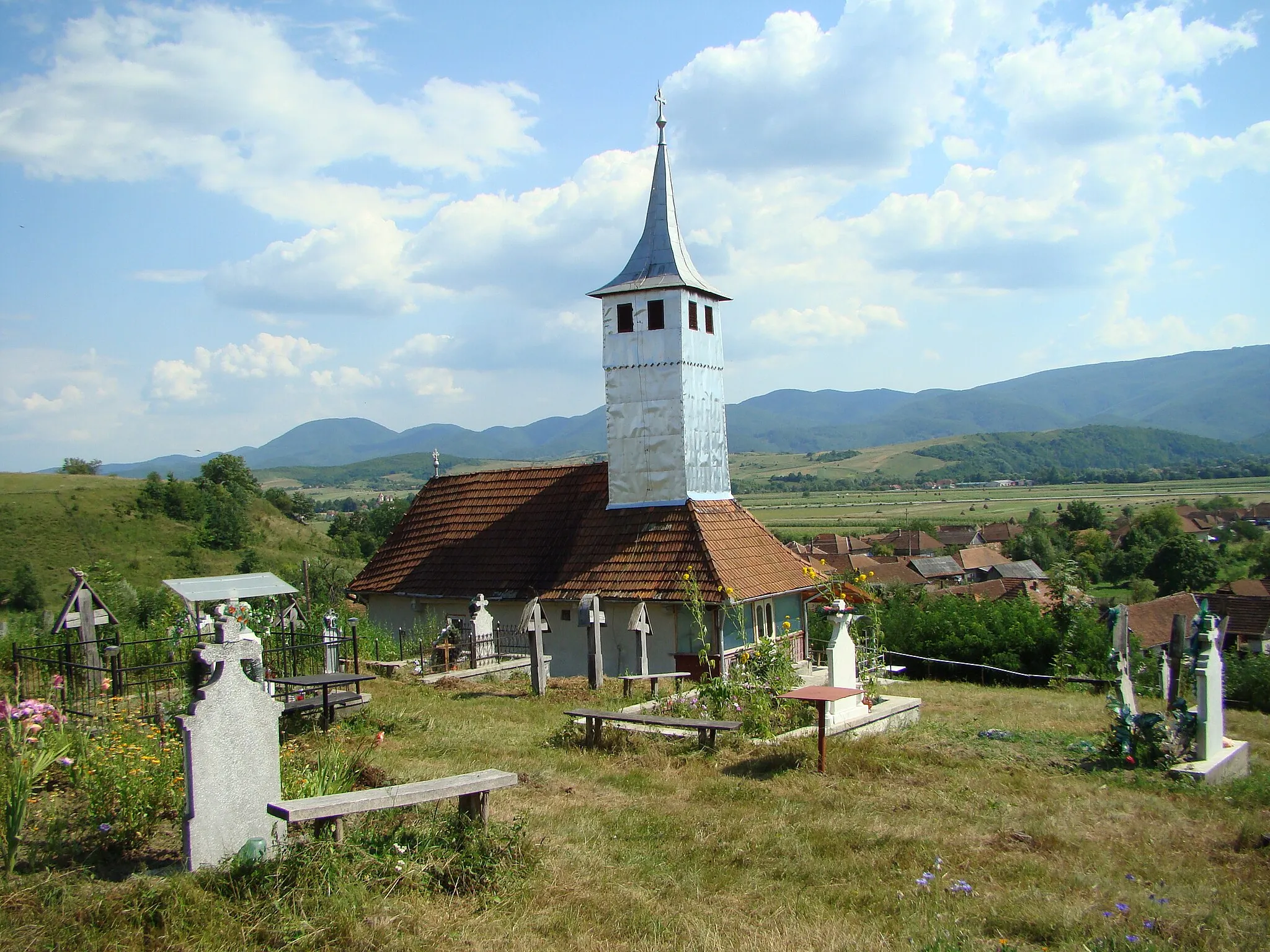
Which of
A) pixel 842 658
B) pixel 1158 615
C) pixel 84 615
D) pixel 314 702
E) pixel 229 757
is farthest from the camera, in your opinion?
pixel 1158 615

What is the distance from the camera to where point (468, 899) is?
21.8 feet

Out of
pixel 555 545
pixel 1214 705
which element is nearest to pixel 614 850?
pixel 1214 705

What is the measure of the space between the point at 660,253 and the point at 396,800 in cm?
2011

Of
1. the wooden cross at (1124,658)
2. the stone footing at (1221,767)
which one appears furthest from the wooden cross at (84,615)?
the stone footing at (1221,767)

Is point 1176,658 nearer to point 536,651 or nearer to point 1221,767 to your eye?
point 1221,767

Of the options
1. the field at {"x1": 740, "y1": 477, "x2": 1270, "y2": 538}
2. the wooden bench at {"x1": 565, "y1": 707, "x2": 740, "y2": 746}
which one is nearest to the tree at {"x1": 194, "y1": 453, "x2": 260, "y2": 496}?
the field at {"x1": 740, "y1": 477, "x2": 1270, "y2": 538}

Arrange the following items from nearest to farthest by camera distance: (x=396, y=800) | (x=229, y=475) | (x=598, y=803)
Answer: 1. (x=396, y=800)
2. (x=598, y=803)
3. (x=229, y=475)

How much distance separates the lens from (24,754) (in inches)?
302

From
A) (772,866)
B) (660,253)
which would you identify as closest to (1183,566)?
(660,253)

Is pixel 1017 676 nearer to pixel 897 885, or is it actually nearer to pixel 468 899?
pixel 897 885

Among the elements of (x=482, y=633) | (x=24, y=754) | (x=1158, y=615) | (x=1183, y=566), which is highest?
(x=24, y=754)

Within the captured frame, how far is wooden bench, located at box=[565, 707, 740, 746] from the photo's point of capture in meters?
11.6

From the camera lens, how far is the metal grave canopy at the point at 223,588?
720 inches

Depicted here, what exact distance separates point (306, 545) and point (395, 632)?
5716 centimetres
